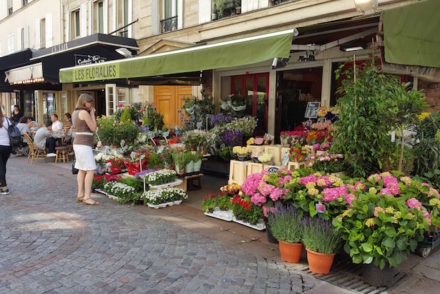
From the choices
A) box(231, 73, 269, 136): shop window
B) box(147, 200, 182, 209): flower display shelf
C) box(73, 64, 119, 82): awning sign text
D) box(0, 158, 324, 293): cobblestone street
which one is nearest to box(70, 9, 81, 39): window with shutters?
box(73, 64, 119, 82): awning sign text

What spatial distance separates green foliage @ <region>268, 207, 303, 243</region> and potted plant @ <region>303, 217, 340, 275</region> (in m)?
0.10

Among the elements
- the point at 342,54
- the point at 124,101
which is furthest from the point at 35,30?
the point at 342,54

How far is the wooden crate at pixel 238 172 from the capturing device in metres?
5.86

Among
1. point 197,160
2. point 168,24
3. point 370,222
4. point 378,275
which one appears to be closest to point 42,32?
point 168,24

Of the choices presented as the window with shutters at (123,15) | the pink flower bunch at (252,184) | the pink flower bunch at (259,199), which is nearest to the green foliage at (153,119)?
the window with shutters at (123,15)

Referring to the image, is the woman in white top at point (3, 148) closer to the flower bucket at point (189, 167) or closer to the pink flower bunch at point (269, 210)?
the flower bucket at point (189, 167)

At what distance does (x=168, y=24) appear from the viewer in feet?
37.9

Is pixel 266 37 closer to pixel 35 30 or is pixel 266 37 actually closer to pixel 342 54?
pixel 342 54

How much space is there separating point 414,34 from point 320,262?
2.84 meters

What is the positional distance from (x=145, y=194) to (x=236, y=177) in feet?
5.06

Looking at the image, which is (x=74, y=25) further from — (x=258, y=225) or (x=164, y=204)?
(x=258, y=225)

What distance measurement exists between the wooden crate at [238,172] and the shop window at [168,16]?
22.1ft

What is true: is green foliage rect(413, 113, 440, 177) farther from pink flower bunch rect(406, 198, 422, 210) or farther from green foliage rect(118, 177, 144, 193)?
green foliage rect(118, 177, 144, 193)

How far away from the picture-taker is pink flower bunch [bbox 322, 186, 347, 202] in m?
3.44
